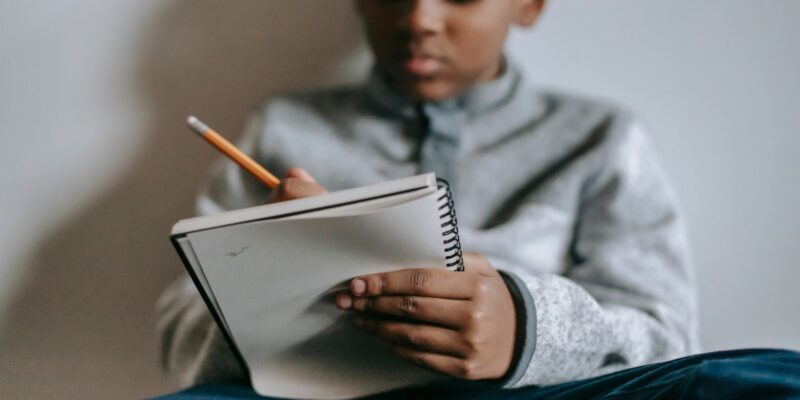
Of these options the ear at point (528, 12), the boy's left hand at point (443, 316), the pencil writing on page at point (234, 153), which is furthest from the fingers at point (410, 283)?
the ear at point (528, 12)

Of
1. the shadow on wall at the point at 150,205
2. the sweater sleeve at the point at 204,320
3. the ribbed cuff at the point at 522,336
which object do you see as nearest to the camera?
the ribbed cuff at the point at 522,336

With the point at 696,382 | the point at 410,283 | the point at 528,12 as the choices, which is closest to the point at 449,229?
the point at 410,283

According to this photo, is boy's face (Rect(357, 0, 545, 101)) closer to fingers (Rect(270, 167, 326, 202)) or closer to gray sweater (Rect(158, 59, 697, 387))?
gray sweater (Rect(158, 59, 697, 387))

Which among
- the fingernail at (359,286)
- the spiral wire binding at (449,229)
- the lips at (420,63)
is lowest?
the fingernail at (359,286)

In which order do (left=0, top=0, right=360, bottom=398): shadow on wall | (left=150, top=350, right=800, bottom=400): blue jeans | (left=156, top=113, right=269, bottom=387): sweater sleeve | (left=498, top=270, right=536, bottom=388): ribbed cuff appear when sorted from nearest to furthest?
1. (left=150, top=350, right=800, bottom=400): blue jeans
2. (left=498, top=270, right=536, bottom=388): ribbed cuff
3. (left=156, top=113, right=269, bottom=387): sweater sleeve
4. (left=0, top=0, right=360, bottom=398): shadow on wall

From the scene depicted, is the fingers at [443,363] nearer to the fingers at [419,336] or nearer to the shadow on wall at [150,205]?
the fingers at [419,336]

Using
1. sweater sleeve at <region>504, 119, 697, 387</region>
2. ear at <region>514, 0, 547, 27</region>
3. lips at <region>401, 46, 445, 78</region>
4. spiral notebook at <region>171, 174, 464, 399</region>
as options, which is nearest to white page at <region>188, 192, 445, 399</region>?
spiral notebook at <region>171, 174, 464, 399</region>

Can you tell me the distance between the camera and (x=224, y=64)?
906 mm

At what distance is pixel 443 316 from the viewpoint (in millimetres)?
525

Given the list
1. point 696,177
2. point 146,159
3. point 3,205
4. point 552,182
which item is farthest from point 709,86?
point 3,205

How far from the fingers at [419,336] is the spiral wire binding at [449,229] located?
50mm

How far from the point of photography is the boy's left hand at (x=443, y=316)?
0.51m

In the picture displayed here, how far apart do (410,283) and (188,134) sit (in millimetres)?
504

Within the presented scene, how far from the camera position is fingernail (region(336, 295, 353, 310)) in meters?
0.52
